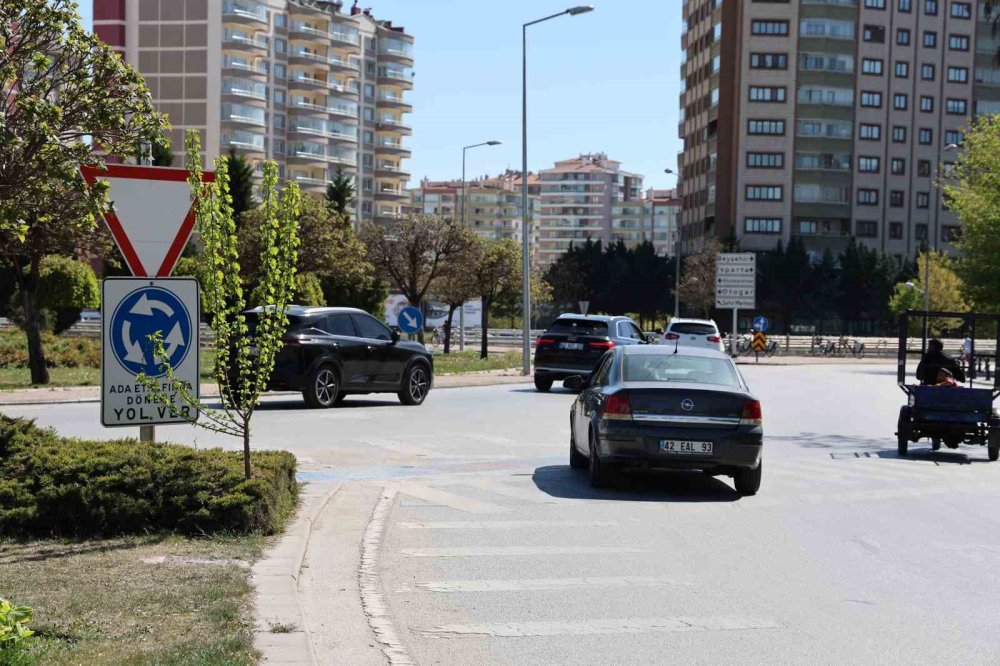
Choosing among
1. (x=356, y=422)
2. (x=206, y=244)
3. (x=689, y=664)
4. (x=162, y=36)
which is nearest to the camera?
(x=689, y=664)

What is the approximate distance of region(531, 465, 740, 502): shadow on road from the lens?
12641 mm

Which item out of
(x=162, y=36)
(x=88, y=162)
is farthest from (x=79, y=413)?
(x=162, y=36)

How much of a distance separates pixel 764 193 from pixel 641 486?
325 feet

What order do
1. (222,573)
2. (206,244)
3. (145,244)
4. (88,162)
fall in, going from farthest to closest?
(206,244) < (145,244) < (88,162) < (222,573)

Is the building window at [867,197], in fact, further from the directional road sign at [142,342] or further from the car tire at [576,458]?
the directional road sign at [142,342]

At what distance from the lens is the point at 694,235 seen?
4781 inches

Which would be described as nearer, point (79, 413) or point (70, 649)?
point (70, 649)

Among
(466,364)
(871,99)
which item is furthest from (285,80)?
(466,364)

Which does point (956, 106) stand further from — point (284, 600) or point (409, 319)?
point (284, 600)

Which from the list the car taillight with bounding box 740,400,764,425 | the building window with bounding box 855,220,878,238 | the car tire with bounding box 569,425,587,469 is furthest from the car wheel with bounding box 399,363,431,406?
the building window with bounding box 855,220,878,238

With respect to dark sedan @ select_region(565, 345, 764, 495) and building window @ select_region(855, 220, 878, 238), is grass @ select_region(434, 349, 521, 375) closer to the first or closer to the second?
dark sedan @ select_region(565, 345, 764, 495)

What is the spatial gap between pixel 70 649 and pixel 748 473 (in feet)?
27.2

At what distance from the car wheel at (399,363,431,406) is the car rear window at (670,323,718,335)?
64.0 feet

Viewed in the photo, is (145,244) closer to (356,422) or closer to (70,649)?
(70,649)
